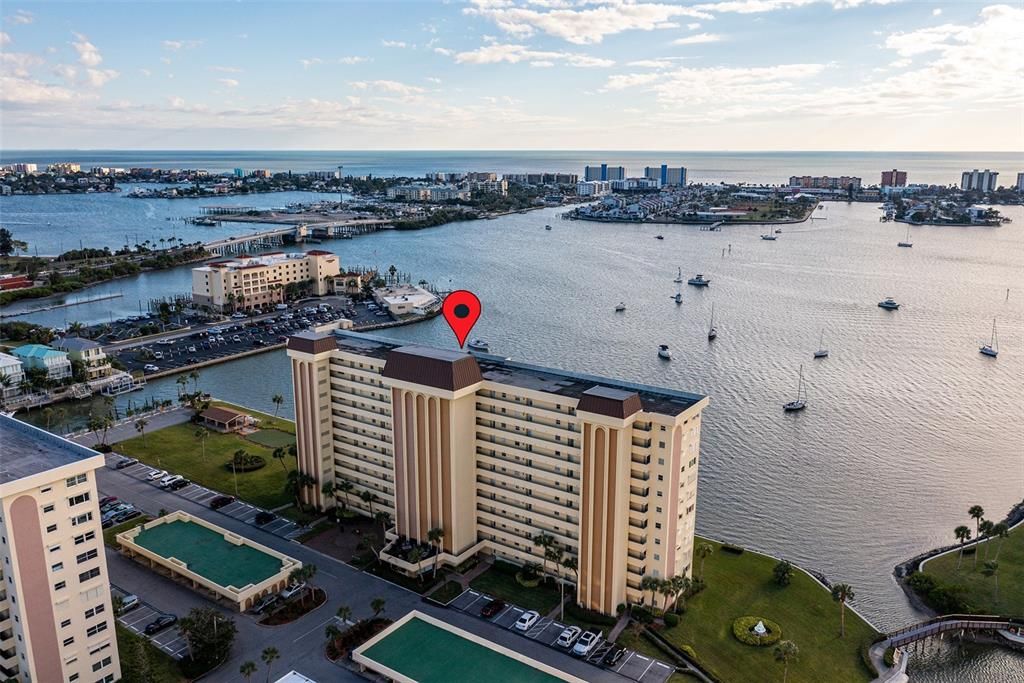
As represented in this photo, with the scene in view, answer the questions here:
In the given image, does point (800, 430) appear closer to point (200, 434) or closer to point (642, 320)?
point (642, 320)

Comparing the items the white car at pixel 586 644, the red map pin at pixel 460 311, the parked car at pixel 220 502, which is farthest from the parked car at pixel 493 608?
the parked car at pixel 220 502

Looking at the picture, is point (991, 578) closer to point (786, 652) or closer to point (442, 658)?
point (786, 652)

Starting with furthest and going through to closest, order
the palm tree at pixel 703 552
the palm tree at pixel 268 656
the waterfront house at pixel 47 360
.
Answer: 1. the waterfront house at pixel 47 360
2. the palm tree at pixel 703 552
3. the palm tree at pixel 268 656

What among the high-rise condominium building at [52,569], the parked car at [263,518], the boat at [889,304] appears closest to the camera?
the high-rise condominium building at [52,569]

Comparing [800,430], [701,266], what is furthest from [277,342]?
[701,266]

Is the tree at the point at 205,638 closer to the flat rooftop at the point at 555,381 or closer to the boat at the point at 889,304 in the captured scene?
the flat rooftop at the point at 555,381

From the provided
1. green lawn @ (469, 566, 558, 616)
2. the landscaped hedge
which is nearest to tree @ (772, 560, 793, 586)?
the landscaped hedge

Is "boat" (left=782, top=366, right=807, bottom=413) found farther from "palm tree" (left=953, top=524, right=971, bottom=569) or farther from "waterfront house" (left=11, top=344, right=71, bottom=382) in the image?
"waterfront house" (left=11, top=344, right=71, bottom=382)
